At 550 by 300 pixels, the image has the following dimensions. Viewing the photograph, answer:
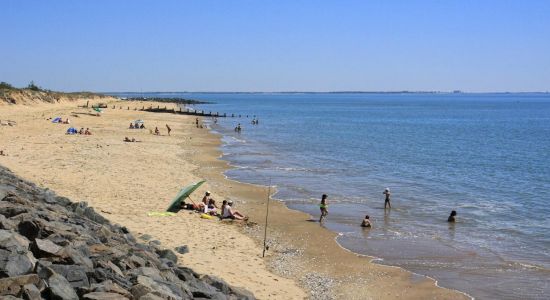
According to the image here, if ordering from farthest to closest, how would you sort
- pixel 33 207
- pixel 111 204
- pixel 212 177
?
pixel 212 177, pixel 111 204, pixel 33 207

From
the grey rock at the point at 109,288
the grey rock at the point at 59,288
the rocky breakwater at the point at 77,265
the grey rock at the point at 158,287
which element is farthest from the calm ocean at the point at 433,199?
the grey rock at the point at 59,288

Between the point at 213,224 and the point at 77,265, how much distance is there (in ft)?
34.6

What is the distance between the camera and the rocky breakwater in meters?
6.94

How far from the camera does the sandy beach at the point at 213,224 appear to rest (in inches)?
520

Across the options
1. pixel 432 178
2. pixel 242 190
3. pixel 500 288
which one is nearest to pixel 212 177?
pixel 242 190

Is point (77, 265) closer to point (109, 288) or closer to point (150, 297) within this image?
point (109, 288)

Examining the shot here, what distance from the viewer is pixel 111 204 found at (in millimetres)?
18875

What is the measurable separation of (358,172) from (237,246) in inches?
792

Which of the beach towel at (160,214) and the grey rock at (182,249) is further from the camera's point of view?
the beach towel at (160,214)

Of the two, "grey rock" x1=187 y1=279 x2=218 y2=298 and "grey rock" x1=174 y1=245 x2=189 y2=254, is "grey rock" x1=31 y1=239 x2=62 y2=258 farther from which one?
"grey rock" x1=174 y1=245 x2=189 y2=254

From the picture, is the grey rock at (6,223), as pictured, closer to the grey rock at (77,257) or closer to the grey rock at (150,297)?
the grey rock at (77,257)

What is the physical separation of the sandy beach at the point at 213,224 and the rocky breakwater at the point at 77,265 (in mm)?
2602

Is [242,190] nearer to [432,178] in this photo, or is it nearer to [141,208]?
[141,208]

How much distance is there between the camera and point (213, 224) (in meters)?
18.3
